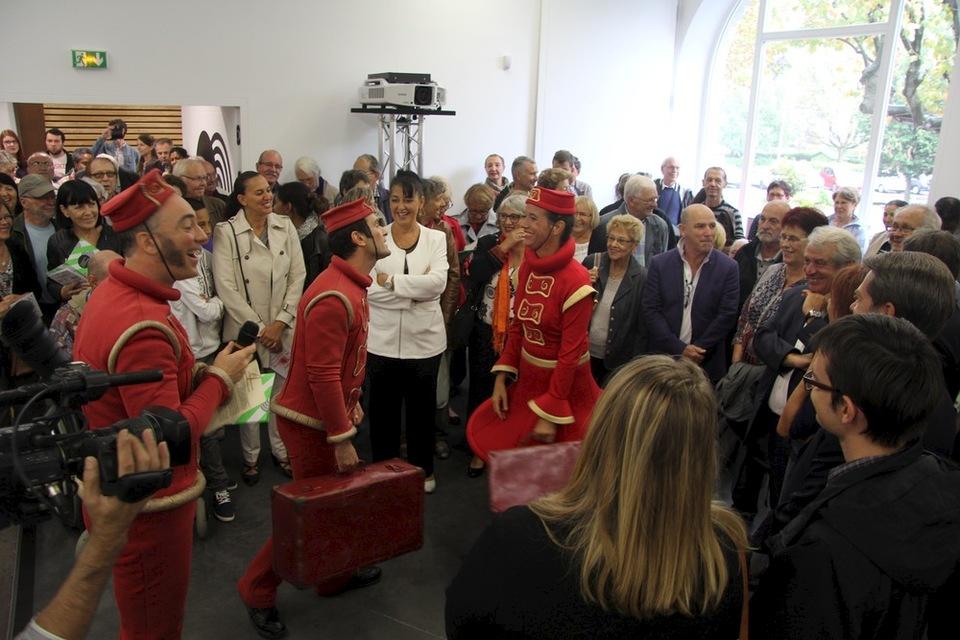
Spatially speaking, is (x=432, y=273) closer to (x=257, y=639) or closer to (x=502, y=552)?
(x=257, y=639)

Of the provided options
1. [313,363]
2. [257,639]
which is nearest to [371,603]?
[257,639]

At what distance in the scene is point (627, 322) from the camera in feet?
12.3

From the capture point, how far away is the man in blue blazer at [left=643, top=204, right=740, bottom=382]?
367 cm

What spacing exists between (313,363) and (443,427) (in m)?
2.10

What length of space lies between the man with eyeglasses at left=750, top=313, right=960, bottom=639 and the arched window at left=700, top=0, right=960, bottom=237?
6.87m

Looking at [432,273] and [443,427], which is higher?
[432,273]

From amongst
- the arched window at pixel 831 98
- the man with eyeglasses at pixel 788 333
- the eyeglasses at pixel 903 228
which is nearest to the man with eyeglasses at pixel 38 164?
the man with eyeglasses at pixel 788 333

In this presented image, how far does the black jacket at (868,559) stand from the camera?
123 centimetres

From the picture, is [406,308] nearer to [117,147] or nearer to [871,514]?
[871,514]

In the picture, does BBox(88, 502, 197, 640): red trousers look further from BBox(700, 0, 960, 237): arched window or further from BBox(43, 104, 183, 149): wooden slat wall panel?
BBox(43, 104, 183, 149): wooden slat wall panel

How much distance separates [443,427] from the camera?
174 inches

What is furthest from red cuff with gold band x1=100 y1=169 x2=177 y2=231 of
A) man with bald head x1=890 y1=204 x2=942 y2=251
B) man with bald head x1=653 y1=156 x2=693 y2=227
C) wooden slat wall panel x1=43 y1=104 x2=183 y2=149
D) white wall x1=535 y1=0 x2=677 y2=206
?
wooden slat wall panel x1=43 y1=104 x2=183 y2=149

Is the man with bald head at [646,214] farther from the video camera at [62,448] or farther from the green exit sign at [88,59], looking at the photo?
the green exit sign at [88,59]

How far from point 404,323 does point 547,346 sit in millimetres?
841
